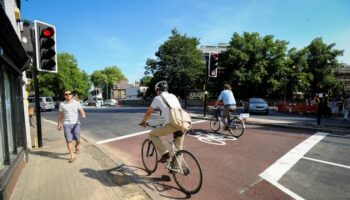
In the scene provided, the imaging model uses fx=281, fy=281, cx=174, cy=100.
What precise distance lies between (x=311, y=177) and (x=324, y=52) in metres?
52.5

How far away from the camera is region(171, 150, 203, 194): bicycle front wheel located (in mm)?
4535

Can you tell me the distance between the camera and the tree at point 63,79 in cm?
6167

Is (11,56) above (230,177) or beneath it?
above

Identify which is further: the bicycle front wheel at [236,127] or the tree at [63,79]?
the tree at [63,79]

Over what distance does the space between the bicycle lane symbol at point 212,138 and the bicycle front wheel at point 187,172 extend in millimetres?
4113

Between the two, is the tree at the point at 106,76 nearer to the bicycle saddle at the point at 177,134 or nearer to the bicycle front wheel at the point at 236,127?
the bicycle front wheel at the point at 236,127

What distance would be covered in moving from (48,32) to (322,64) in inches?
2105

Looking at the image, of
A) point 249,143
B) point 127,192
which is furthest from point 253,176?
point 249,143

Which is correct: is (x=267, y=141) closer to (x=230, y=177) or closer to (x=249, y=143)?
(x=249, y=143)

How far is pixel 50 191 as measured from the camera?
15.6 feet

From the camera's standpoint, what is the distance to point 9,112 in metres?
5.50

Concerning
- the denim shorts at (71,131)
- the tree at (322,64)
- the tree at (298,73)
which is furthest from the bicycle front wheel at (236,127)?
the tree at (322,64)

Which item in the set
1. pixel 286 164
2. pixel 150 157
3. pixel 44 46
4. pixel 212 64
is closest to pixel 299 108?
pixel 212 64

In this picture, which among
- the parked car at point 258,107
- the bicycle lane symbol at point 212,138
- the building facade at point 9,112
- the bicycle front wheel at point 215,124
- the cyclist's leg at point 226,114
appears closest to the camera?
the building facade at point 9,112
